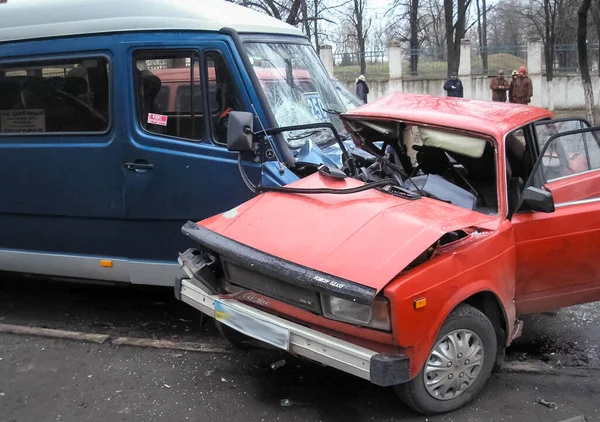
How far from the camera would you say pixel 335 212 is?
3.60m

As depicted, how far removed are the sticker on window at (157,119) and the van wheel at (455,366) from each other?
2604mm

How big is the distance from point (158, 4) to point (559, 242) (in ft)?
11.0

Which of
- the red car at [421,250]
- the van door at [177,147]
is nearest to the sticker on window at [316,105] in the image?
the red car at [421,250]

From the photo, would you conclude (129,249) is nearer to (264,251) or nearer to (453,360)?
(264,251)

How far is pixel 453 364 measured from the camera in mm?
3463

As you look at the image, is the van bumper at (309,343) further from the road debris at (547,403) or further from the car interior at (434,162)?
the car interior at (434,162)

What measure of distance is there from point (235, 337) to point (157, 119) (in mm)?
1763

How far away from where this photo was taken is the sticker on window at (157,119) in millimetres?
4671

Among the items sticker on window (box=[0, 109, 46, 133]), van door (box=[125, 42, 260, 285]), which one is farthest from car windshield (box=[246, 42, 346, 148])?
sticker on window (box=[0, 109, 46, 133])

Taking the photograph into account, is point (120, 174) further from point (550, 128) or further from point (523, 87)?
point (523, 87)

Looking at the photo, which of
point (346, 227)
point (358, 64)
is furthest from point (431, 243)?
point (358, 64)

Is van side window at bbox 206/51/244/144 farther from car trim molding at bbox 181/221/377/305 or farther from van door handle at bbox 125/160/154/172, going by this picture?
car trim molding at bbox 181/221/377/305

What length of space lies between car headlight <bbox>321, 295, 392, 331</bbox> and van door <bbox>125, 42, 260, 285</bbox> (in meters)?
1.43

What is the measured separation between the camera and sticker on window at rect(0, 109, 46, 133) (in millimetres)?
5062
